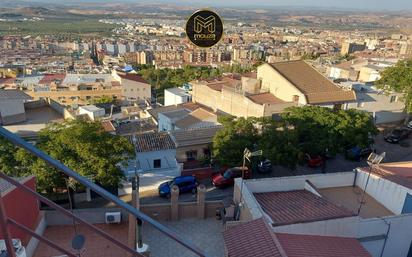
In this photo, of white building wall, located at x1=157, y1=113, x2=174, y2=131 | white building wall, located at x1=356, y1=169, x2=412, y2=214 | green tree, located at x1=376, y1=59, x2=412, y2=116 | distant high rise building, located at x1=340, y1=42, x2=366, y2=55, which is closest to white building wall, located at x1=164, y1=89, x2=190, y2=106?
white building wall, located at x1=157, y1=113, x2=174, y2=131

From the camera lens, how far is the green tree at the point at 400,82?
2419 centimetres

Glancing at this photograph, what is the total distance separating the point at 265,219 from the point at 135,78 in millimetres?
37984

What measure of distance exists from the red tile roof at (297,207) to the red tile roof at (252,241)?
0.72 meters

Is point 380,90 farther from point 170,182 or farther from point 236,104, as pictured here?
point 170,182

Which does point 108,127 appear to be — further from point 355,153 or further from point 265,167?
point 355,153

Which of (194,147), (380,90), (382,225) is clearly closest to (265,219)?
(382,225)

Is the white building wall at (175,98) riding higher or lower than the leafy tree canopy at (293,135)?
lower

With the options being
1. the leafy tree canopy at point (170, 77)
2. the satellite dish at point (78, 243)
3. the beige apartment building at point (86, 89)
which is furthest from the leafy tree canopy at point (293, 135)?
the leafy tree canopy at point (170, 77)

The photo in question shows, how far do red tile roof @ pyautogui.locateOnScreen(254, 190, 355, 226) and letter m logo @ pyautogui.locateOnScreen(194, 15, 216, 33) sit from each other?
522 centimetres

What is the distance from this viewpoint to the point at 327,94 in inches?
911

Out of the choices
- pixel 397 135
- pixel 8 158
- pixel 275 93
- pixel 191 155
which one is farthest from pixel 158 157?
pixel 397 135

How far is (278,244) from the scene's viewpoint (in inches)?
303

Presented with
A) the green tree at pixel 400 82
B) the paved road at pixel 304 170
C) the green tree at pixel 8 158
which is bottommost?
the paved road at pixel 304 170

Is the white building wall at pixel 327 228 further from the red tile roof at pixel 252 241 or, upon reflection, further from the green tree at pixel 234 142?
the green tree at pixel 234 142
